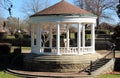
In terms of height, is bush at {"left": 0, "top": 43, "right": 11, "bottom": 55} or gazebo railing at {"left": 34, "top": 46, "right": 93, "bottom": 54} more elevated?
gazebo railing at {"left": 34, "top": 46, "right": 93, "bottom": 54}

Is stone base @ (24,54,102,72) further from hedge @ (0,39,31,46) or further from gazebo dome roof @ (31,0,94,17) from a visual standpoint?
hedge @ (0,39,31,46)

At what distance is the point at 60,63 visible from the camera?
97.6 feet

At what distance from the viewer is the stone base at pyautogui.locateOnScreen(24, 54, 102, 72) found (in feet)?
97.8

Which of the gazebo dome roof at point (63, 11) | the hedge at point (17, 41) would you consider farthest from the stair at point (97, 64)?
the hedge at point (17, 41)

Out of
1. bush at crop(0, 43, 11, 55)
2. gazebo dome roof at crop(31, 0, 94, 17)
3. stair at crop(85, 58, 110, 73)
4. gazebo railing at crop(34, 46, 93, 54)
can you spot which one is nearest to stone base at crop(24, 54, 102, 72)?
stair at crop(85, 58, 110, 73)

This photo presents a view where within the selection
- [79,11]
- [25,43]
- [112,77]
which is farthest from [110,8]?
[112,77]

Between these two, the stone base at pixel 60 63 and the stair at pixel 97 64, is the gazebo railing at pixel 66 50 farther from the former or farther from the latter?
the stair at pixel 97 64

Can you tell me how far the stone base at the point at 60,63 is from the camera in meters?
29.8

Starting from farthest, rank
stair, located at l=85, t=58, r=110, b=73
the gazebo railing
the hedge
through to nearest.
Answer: the hedge
the gazebo railing
stair, located at l=85, t=58, r=110, b=73

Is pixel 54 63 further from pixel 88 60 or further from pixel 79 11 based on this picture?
pixel 79 11

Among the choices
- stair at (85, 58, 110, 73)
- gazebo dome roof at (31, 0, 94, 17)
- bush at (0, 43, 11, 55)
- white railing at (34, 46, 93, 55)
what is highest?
gazebo dome roof at (31, 0, 94, 17)

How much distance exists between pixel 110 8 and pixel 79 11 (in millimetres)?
45140

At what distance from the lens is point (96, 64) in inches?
1206

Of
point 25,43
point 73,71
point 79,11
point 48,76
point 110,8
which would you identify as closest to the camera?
point 48,76
